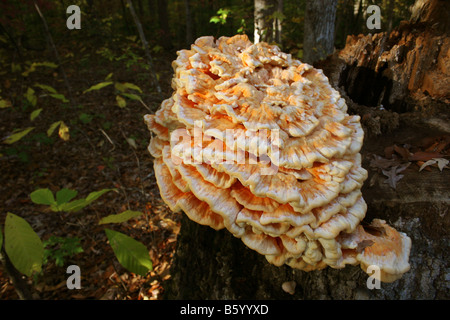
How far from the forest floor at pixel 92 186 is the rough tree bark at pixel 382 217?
102 centimetres

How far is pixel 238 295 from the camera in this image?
8.82 feet

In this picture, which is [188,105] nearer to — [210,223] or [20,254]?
[210,223]

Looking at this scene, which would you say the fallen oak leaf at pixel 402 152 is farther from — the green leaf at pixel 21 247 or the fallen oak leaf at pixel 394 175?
the green leaf at pixel 21 247

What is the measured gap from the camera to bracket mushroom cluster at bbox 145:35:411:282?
1.63 metres

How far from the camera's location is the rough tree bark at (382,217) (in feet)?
6.81

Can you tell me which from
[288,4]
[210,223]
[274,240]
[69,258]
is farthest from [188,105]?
[288,4]

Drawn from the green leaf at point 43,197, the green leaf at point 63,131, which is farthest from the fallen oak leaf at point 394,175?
the green leaf at point 63,131

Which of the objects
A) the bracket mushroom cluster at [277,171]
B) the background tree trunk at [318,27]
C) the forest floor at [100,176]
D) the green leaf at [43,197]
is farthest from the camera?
the background tree trunk at [318,27]

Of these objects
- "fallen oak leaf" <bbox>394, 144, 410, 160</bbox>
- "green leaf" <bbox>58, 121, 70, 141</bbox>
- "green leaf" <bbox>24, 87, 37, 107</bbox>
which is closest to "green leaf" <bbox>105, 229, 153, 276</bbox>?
"green leaf" <bbox>58, 121, 70, 141</bbox>

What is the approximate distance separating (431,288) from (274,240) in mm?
1432

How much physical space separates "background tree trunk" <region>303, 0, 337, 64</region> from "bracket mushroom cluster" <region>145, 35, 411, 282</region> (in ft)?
15.2

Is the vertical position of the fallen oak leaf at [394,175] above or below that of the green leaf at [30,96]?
below

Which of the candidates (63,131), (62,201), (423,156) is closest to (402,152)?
(423,156)

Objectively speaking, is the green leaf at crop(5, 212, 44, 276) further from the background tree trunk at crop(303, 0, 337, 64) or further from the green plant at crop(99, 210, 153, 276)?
the background tree trunk at crop(303, 0, 337, 64)
